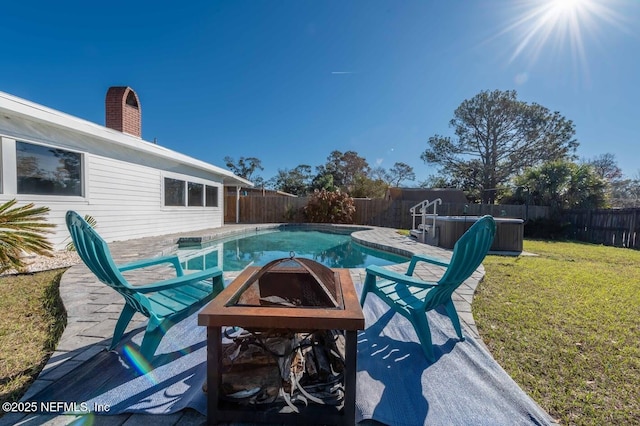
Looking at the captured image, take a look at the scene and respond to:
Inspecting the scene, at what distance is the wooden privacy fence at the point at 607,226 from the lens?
9.55m

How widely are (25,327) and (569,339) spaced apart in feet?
15.9

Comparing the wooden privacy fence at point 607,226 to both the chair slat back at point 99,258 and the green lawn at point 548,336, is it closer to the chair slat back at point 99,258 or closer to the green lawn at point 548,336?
the green lawn at point 548,336

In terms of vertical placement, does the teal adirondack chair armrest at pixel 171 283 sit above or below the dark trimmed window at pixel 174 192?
below

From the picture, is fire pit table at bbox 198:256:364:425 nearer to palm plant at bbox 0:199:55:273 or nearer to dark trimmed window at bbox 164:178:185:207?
palm plant at bbox 0:199:55:273

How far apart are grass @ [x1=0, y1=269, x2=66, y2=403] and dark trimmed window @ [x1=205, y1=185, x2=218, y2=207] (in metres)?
7.94

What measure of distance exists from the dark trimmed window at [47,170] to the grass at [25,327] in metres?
2.38

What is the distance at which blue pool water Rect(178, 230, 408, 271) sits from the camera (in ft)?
21.2

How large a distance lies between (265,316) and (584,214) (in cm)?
1516

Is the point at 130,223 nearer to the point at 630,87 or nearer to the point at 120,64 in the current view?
the point at 120,64

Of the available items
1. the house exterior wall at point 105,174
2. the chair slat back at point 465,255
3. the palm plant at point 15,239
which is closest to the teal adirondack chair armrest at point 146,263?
the palm plant at point 15,239

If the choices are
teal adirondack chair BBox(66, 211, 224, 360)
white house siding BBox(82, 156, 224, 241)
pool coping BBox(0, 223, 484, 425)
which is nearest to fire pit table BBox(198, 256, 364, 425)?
pool coping BBox(0, 223, 484, 425)

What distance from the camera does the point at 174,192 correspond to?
9.43 meters

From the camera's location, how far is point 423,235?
8.67 meters

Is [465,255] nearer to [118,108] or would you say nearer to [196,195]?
[118,108]
